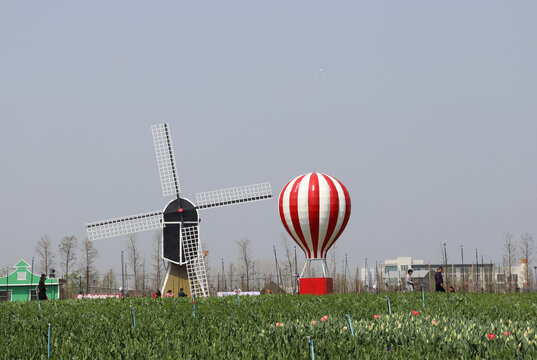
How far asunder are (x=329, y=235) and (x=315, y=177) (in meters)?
2.91

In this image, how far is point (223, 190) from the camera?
35375 mm

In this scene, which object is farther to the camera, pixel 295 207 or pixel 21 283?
→ pixel 21 283

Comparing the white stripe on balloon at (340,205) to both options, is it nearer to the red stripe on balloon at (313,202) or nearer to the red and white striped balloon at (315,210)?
the red and white striped balloon at (315,210)

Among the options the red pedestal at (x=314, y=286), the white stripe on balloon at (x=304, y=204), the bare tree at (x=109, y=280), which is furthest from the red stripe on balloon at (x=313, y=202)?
the bare tree at (x=109, y=280)

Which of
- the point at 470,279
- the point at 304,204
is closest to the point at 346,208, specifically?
the point at 304,204

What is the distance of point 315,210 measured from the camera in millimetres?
30766

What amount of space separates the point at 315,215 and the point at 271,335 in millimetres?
19646

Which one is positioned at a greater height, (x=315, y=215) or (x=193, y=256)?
(x=315, y=215)

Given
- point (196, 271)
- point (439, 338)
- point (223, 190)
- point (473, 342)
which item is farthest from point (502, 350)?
point (223, 190)

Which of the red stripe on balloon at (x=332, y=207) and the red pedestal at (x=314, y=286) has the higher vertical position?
the red stripe on balloon at (x=332, y=207)

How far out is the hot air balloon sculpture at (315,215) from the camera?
101 ft

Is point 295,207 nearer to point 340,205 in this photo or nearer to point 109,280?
point 340,205

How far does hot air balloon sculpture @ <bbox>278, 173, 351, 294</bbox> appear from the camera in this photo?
101 ft

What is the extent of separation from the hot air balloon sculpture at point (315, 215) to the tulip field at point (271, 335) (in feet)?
44.2
